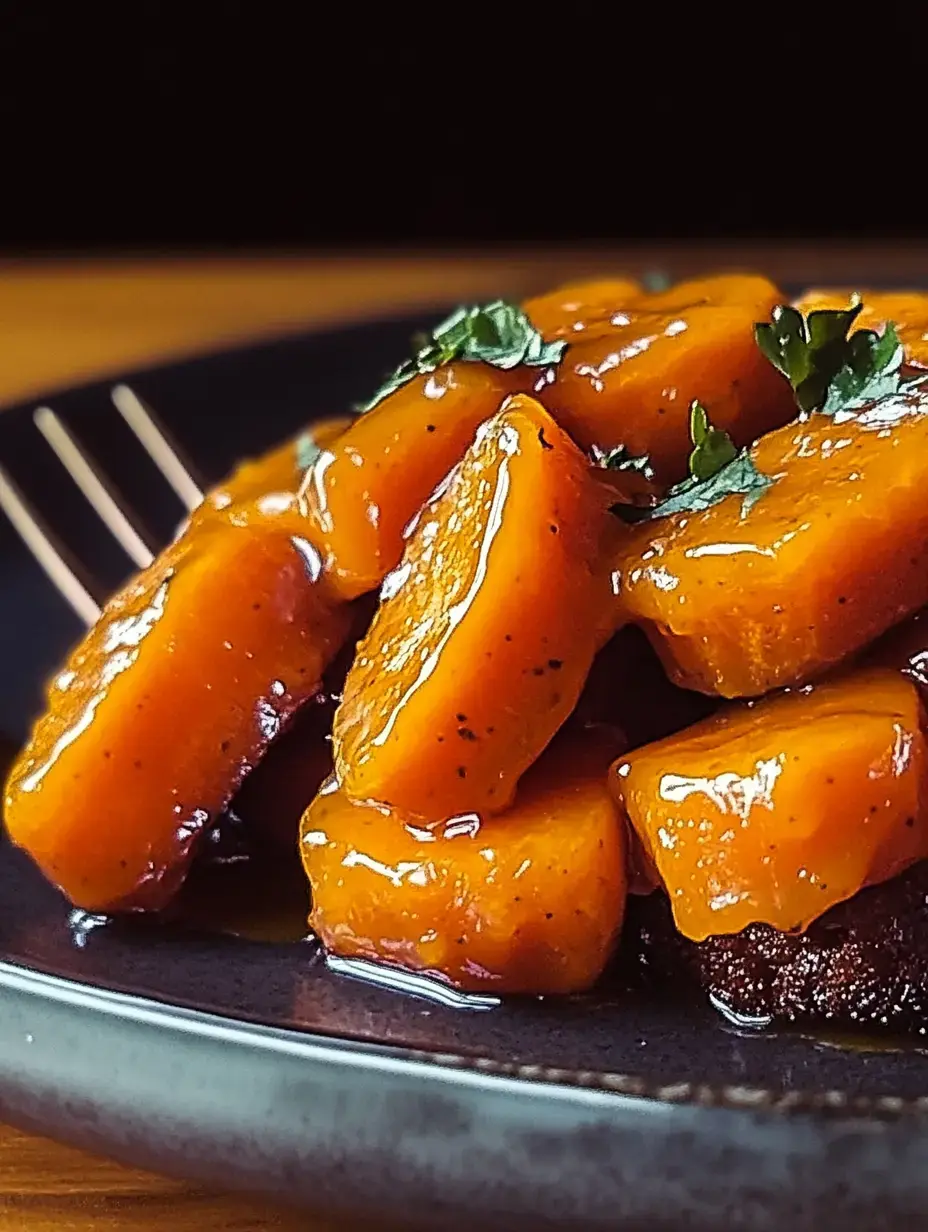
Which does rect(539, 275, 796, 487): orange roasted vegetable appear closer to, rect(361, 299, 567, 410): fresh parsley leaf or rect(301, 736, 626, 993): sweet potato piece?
rect(361, 299, 567, 410): fresh parsley leaf

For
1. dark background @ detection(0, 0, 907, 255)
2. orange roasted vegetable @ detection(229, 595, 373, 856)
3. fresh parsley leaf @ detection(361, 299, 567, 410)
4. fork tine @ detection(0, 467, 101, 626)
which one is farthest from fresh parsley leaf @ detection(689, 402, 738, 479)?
dark background @ detection(0, 0, 907, 255)

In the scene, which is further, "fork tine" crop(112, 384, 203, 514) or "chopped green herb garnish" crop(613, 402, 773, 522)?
"fork tine" crop(112, 384, 203, 514)

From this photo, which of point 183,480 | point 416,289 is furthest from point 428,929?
point 416,289

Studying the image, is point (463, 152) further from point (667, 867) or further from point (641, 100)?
→ point (667, 867)

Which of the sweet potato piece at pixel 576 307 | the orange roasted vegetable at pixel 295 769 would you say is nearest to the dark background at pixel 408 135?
the sweet potato piece at pixel 576 307

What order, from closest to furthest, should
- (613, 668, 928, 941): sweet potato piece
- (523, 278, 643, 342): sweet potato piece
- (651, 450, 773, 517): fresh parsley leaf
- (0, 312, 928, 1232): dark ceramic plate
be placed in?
(0, 312, 928, 1232): dark ceramic plate, (613, 668, 928, 941): sweet potato piece, (651, 450, 773, 517): fresh parsley leaf, (523, 278, 643, 342): sweet potato piece

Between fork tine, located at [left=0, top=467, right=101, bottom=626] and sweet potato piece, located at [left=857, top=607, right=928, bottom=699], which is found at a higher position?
fork tine, located at [left=0, top=467, right=101, bottom=626]
